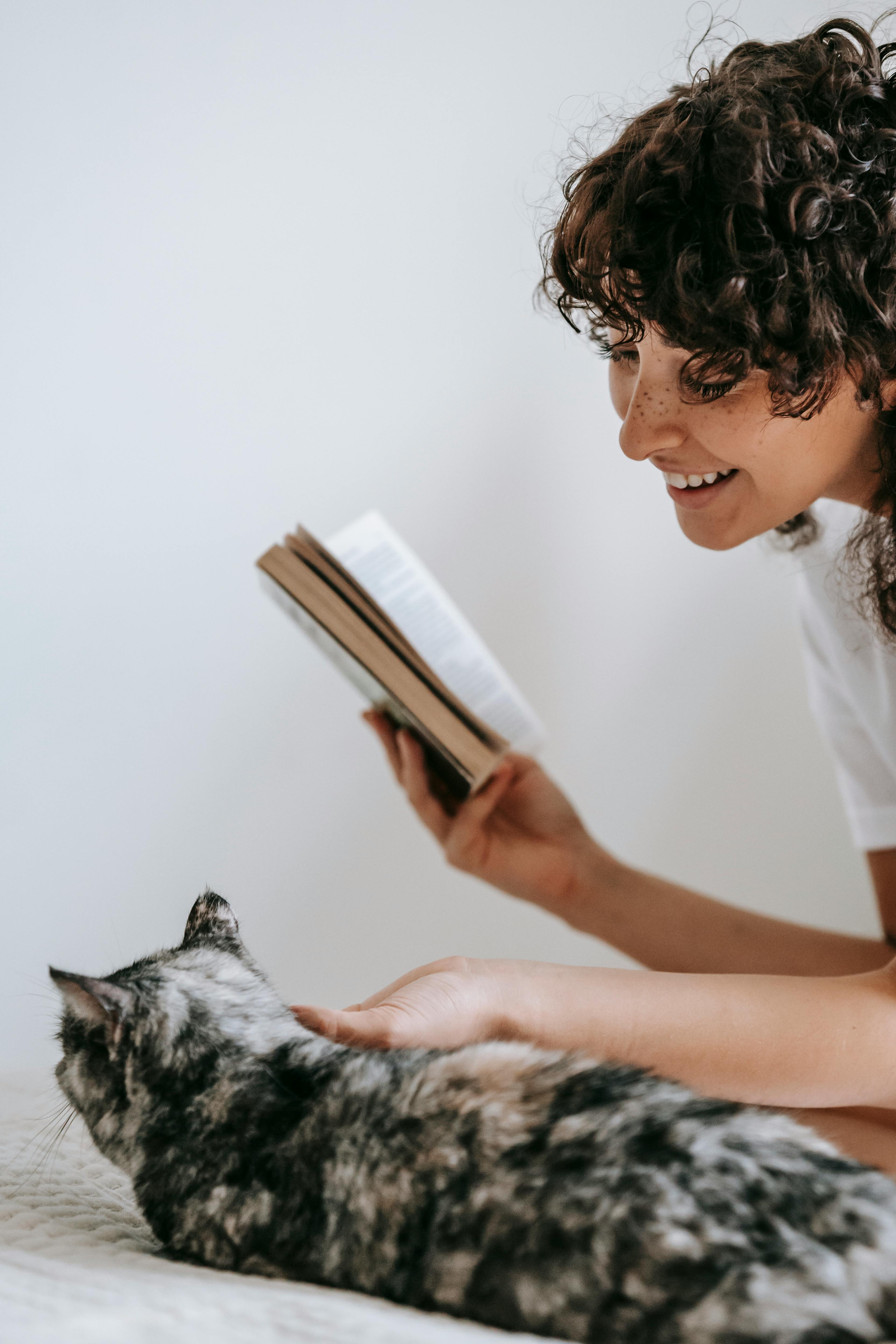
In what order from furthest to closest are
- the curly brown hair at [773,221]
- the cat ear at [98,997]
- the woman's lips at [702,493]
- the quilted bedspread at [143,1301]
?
the woman's lips at [702,493]
the curly brown hair at [773,221]
the cat ear at [98,997]
the quilted bedspread at [143,1301]

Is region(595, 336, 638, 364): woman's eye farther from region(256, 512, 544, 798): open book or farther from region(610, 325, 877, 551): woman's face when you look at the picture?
region(256, 512, 544, 798): open book

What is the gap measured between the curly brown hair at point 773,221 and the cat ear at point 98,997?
640 mm

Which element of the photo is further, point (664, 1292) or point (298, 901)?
point (298, 901)

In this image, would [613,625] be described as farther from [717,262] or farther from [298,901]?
[717,262]

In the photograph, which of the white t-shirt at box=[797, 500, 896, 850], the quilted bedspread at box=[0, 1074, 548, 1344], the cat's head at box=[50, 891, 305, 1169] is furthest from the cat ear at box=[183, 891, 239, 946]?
the white t-shirt at box=[797, 500, 896, 850]

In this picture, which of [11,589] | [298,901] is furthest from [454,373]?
[298,901]

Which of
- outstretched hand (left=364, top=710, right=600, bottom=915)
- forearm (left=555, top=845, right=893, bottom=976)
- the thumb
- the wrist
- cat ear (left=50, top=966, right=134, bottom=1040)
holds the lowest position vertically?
forearm (left=555, top=845, right=893, bottom=976)

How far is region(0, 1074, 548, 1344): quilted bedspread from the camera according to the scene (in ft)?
1.47

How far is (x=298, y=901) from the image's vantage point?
5.05ft

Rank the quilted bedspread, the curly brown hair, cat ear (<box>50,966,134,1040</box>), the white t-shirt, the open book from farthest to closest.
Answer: the white t-shirt → the open book → the curly brown hair → cat ear (<box>50,966,134,1040</box>) → the quilted bedspread

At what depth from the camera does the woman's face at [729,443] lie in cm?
83

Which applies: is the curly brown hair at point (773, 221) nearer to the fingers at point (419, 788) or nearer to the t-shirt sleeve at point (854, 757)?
the t-shirt sleeve at point (854, 757)

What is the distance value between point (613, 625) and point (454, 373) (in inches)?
19.5

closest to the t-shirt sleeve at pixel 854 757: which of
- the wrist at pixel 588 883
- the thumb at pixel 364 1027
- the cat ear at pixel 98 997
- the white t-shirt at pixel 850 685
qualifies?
the white t-shirt at pixel 850 685
